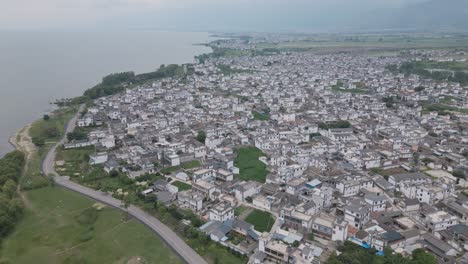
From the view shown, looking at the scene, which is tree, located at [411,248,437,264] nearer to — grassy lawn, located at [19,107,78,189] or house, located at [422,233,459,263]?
house, located at [422,233,459,263]

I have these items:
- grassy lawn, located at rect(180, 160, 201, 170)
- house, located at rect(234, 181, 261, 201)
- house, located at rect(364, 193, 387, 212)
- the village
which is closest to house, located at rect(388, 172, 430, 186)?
the village

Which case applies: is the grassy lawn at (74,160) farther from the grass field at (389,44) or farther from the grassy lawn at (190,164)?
the grass field at (389,44)

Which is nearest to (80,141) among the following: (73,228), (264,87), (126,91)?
(73,228)

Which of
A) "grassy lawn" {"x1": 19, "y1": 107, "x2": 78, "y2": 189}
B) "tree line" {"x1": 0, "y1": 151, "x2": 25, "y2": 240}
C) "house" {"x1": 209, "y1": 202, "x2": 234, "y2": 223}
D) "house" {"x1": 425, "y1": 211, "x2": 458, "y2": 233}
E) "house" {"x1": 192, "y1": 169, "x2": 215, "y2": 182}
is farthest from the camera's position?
"house" {"x1": 192, "y1": 169, "x2": 215, "y2": 182}

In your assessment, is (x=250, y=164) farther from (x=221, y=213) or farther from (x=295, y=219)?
(x=295, y=219)

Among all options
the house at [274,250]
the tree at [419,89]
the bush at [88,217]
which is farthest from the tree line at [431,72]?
the bush at [88,217]
